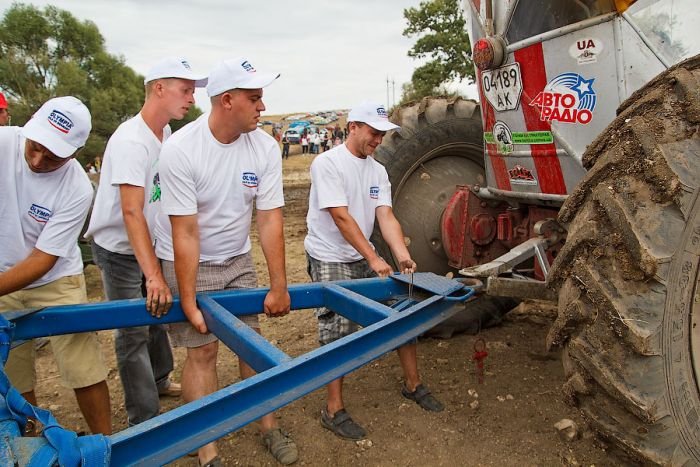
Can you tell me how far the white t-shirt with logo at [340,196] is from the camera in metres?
3.40

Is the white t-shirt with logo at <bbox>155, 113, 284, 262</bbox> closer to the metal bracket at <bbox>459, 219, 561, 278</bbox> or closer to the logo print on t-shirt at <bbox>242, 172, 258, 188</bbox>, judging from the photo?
the logo print on t-shirt at <bbox>242, 172, 258, 188</bbox>

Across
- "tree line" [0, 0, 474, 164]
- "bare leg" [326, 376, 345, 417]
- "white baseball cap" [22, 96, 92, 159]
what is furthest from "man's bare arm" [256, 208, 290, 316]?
"tree line" [0, 0, 474, 164]

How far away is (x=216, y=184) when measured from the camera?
110 inches

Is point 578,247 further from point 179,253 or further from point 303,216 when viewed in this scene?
point 303,216

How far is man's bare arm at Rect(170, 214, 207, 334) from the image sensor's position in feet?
8.57

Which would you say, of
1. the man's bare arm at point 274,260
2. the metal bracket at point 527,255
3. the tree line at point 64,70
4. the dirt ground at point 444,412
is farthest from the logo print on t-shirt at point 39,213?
the tree line at point 64,70

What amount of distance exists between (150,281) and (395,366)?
78.9 inches

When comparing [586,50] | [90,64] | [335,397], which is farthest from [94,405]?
[90,64]

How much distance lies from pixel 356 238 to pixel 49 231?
1581mm

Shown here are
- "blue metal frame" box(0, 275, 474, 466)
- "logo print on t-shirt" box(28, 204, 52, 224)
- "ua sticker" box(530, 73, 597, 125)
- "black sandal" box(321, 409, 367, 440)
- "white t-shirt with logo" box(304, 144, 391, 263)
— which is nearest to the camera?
"blue metal frame" box(0, 275, 474, 466)

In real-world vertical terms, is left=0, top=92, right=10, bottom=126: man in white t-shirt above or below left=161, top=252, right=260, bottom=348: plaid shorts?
above

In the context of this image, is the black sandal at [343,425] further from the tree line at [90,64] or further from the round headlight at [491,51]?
the tree line at [90,64]

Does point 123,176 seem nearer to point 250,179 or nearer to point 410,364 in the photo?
point 250,179

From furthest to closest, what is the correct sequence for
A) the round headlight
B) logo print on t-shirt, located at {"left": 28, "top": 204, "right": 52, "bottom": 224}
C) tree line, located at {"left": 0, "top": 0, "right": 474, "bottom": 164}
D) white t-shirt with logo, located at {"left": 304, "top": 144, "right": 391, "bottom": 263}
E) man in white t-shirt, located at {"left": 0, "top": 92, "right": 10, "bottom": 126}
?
tree line, located at {"left": 0, "top": 0, "right": 474, "bottom": 164}, man in white t-shirt, located at {"left": 0, "top": 92, "right": 10, "bottom": 126}, white t-shirt with logo, located at {"left": 304, "top": 144, "right": 391, "bottom": 263}, the round headlight, logo print on t-shirt, located at {"left": 28, "top": 204, "right": 52, "bottom": 224}
